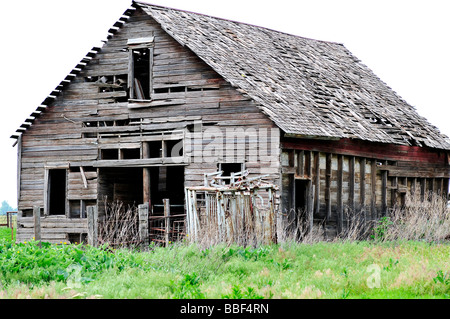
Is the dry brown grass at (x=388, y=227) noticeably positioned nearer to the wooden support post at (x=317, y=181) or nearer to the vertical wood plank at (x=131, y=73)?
the wooden support post at (x=317, y=181)

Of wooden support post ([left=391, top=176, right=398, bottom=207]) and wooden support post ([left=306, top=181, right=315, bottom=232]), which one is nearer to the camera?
wooden support post ([left=306, top=181, right=315, bottom=232])

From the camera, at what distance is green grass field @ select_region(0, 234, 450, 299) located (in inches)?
432

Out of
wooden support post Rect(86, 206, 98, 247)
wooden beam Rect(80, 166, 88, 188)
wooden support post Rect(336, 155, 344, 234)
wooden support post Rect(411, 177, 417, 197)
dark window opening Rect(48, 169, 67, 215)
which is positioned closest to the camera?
wooden support post Rect(86, 206, 98, 247)

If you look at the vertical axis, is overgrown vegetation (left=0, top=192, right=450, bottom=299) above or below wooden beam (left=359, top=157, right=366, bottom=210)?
below

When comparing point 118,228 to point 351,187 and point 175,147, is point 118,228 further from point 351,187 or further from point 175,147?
point 351,187

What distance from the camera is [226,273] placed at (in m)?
12.9

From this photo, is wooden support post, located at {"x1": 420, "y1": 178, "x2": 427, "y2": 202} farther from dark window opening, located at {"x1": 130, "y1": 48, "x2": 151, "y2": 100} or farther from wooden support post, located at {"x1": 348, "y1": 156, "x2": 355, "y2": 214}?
dark window opening, located at {"x1": 130, "y1": 48, "x2": 151, "y2": 100}

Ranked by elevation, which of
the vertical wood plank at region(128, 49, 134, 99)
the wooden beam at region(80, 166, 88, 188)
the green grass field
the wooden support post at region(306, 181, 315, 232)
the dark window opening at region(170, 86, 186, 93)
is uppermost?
the vertical wood plank at region(128, 49, 134, 99)

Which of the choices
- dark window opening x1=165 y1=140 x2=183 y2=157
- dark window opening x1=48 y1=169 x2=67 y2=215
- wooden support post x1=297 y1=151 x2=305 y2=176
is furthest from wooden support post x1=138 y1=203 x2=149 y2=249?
dark window opening x1=48 y1=169 x2=67 y2=215

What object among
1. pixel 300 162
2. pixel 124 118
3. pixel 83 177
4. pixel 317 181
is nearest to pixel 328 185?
pixel 317 181

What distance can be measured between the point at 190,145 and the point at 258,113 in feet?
7.42

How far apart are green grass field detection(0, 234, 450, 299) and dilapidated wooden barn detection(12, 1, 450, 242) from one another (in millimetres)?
3830

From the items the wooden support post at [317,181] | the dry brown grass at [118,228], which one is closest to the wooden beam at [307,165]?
the wooden support post at [317,181]
